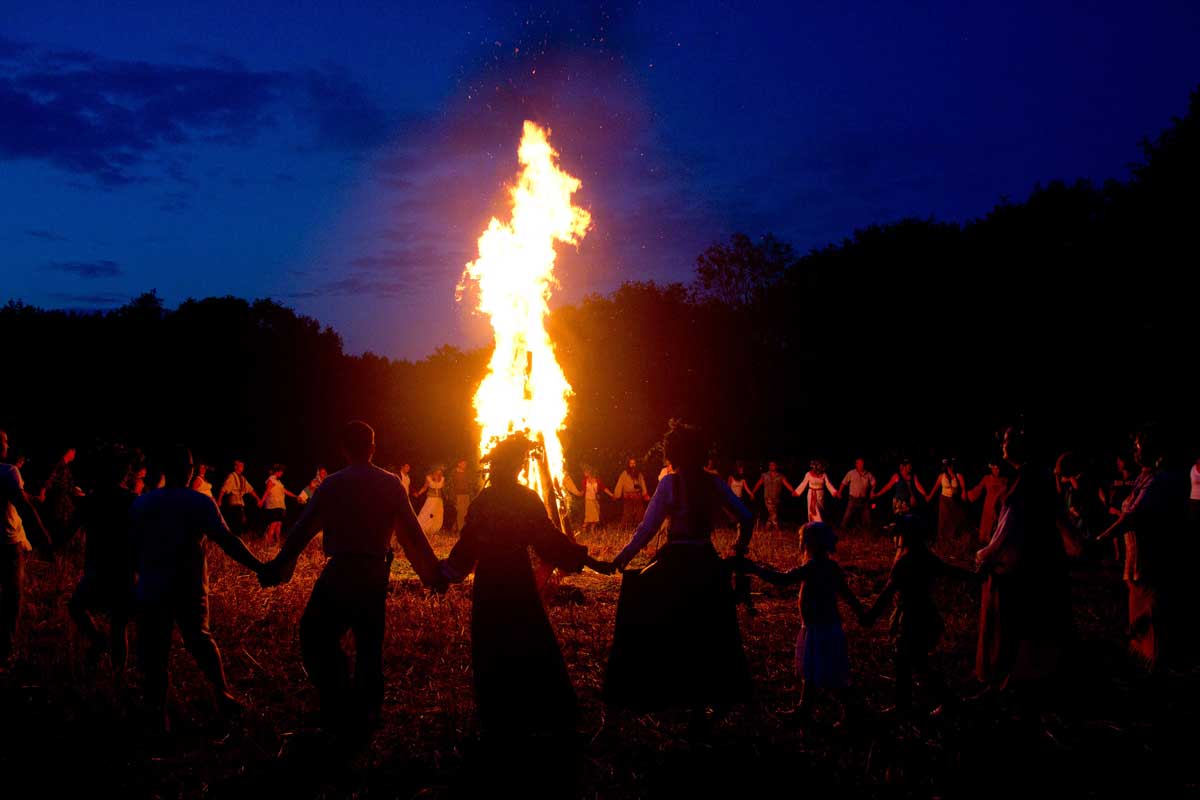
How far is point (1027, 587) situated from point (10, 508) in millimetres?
8951

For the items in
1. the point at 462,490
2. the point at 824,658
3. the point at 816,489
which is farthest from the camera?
the point at 462,490

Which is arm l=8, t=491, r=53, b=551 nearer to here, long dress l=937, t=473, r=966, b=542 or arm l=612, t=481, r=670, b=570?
arm l=612, t=481, r=670, b=570

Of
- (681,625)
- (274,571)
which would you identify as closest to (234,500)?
(274,571)

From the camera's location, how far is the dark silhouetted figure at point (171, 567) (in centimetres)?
653

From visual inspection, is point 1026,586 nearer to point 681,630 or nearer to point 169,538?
point 681,630

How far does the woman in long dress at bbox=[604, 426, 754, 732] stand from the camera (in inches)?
254

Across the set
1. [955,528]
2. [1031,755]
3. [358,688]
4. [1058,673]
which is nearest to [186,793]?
[358,688]

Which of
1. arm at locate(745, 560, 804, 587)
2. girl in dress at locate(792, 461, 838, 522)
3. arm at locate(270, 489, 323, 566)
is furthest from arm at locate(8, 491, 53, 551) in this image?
girl in dress at locate(792, 461, 838, 522)

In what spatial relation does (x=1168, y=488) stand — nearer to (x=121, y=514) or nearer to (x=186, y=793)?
(x=186, y=793)

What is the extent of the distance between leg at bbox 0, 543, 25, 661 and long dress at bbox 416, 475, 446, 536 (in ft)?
45.8

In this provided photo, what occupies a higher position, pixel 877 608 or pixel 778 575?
pixel 778 575

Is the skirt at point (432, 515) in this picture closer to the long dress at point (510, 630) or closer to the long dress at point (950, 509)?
the long dress at point (950, 509)

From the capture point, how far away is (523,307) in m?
16.1

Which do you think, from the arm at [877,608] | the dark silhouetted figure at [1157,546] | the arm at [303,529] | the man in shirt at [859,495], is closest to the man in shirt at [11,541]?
the arm at [303,529]
